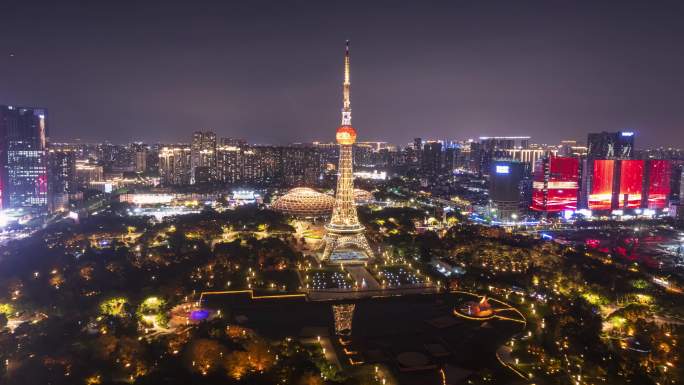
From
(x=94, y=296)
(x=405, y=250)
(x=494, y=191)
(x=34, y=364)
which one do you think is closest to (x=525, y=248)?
(x=405, y=250)

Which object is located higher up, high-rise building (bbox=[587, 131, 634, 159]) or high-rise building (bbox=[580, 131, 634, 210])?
high-rise building (bbox=[587, 131, 634, 159])

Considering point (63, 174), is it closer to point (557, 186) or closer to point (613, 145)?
point (557, 186)

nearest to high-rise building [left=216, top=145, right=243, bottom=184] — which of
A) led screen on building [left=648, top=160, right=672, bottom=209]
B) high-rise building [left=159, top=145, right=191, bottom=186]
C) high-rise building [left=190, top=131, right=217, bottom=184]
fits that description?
high-rise building [left=190, top=131, right=217, bottom=184]

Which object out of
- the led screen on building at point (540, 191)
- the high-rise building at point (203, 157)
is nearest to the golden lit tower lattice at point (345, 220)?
the led screen on building at point (540, 191)

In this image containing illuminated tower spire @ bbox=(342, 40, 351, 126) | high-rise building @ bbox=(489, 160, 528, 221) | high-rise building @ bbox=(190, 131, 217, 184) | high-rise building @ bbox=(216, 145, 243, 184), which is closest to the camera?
illuminated tower spire @ bbox=(342, 40, 351, 126)

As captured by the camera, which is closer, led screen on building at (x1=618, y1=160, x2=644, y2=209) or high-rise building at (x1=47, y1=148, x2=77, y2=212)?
led screen on building at (x1=618, y1=160, x2=644, y2=209)

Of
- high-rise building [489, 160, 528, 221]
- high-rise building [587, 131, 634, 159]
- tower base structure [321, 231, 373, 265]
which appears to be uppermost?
high-rise building [587, 131, 634, 159]

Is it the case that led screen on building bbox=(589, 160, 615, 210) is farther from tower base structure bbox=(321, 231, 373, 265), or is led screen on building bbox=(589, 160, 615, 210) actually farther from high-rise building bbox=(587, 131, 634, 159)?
tower base structure bbox=(321, 231, 373, 265)

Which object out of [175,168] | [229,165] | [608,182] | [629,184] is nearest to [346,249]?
[608,182]
